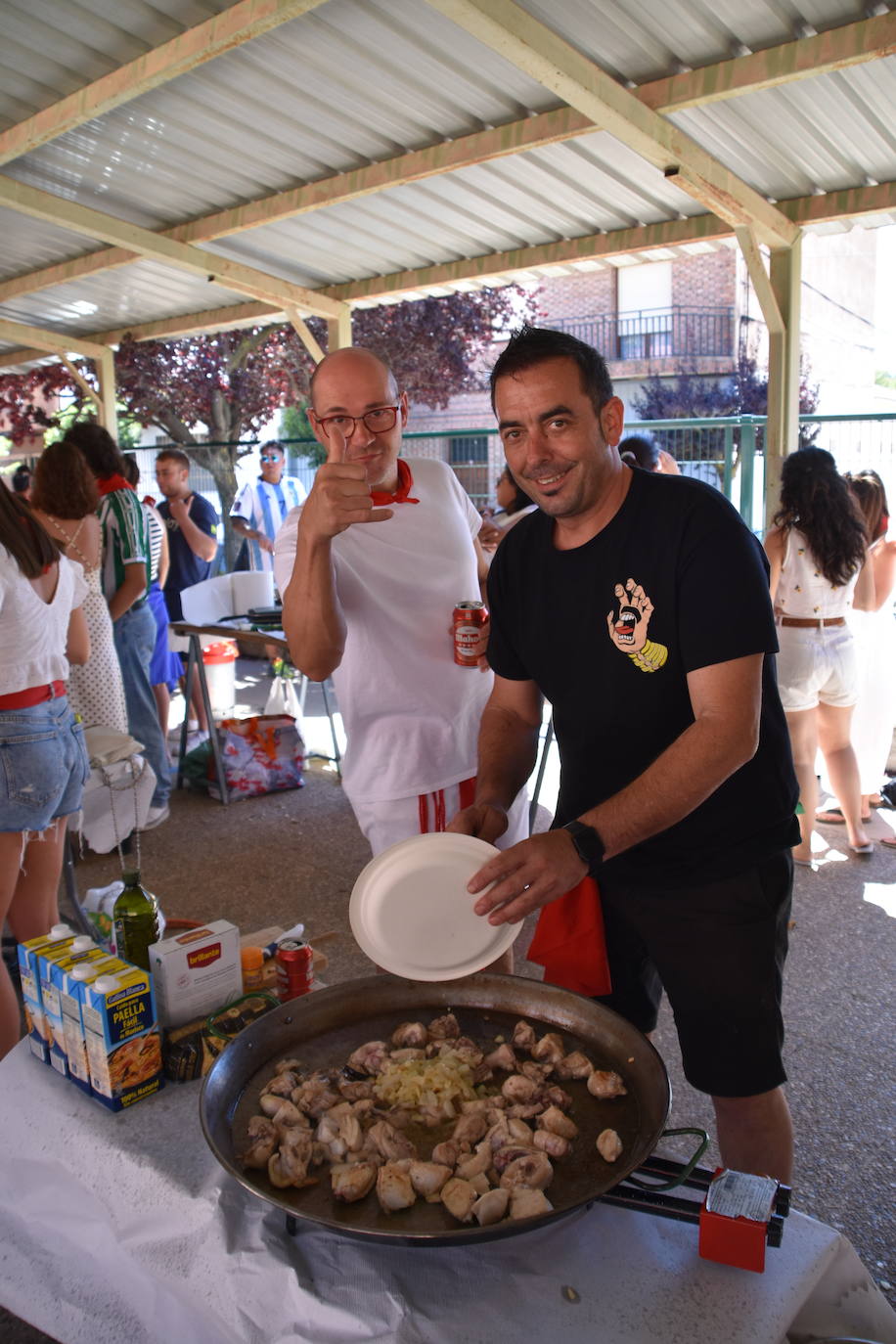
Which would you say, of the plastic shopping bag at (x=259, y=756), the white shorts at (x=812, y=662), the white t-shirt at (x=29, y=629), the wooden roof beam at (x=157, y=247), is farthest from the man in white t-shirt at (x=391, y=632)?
the wooden roof beam at (x=157, y=247)

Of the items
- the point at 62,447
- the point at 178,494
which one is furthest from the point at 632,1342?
the point at 178,494

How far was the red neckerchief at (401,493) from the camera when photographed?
2.60 m

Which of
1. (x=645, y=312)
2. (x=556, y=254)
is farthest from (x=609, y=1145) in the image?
(x=645, y=312)

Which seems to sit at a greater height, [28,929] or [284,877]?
[28,929]

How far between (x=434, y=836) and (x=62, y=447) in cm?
361

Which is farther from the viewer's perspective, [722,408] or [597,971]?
[722,408]

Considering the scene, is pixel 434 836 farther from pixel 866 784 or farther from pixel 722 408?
pixel 722 408

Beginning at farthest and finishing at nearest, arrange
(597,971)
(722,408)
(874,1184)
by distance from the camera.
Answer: (722,408)
(874,1184)
(597,971)

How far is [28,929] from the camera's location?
3.39 m

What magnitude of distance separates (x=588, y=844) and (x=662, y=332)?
932 inches

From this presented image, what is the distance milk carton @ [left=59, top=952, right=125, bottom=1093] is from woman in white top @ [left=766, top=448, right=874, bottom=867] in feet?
12.6

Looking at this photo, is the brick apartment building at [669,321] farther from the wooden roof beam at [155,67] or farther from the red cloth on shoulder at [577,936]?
the red cloth on shoulder at [577,936]

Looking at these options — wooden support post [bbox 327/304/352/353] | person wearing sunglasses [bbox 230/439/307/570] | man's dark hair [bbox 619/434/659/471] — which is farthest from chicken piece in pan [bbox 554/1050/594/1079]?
person wearing sunglasses [bbox 230/439/307/570]

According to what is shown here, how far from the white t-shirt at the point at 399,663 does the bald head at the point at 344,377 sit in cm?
31
